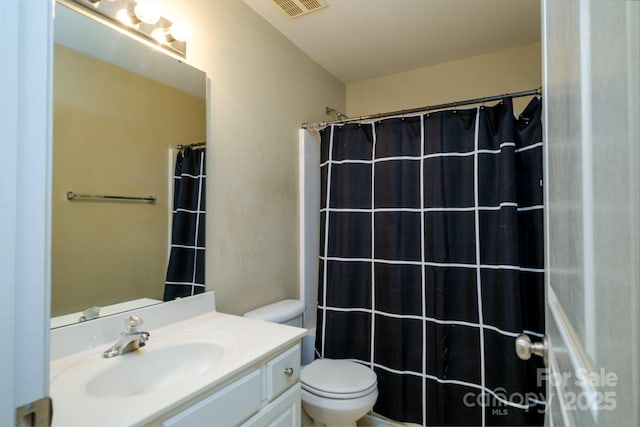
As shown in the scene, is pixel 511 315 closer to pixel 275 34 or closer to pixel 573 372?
pixel 573 372

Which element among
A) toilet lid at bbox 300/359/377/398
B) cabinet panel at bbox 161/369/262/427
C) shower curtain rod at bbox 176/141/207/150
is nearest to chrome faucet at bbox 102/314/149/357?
cabinet panel at bbox 161/369/262/427

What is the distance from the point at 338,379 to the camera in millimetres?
1605

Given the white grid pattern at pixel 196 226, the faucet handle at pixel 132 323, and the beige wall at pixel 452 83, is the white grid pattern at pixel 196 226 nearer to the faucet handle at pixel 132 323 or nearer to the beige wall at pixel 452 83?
the faucet handle at pixel 132 323

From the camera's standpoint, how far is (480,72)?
2326 millimetres

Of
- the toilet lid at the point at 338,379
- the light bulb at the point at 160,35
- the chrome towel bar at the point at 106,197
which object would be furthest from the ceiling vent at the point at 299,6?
the toilet lid at the point at 338,379

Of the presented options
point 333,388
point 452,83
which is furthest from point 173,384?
point 452,83

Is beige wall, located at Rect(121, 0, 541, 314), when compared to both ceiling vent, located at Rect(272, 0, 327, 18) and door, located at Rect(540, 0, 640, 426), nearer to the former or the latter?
ceiling vent, located at Rect(272, 0, 327, 18)

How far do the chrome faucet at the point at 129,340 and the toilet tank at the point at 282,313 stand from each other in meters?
0.62

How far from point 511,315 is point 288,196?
1.44 m

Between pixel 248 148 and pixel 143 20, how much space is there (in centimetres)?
72

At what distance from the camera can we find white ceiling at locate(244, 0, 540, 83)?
1.77m

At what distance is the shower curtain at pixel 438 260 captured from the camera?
160 centimetres

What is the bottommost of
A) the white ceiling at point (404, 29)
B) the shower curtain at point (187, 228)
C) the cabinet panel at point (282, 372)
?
the cabinet panel at point (282, 372)

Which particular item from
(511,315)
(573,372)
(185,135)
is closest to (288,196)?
(185,135)
